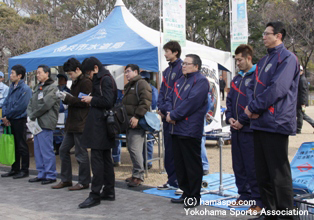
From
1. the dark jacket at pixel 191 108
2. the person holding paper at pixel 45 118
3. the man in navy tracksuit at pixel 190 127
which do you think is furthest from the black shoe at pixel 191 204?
the person holding paper at pixel 45 118

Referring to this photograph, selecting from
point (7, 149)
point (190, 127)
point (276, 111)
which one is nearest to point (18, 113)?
point (7, 149)

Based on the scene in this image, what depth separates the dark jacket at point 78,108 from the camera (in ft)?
18.8

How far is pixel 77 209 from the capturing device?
16.0 feet

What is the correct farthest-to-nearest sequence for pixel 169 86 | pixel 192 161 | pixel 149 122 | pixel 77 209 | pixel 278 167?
pixel 149 122 → pixel 169 86 → pixel 77 209 → pixel 192 161 → pixel 278 167

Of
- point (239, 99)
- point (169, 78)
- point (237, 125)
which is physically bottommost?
point (237, 125)

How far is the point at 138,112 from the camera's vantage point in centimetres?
615

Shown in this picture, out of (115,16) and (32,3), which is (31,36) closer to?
(32,3)

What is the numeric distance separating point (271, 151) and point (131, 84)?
124 inches

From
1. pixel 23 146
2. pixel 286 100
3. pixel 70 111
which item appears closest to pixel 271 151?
Answer: pixel 286 100

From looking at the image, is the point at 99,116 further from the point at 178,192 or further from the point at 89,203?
the point at 178,192

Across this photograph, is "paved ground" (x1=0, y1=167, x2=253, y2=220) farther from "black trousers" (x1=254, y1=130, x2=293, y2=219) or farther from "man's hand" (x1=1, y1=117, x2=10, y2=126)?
"man's hand" (x1=1, y1=117, x2=10, y2=126)

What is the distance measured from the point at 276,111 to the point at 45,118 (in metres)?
3.99

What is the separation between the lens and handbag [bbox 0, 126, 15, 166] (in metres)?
6.80

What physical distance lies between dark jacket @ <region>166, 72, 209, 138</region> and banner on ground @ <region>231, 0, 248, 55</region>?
4305 millimetres
